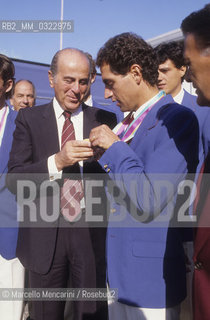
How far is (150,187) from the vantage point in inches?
57.6

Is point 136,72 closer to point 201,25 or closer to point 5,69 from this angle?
point 201,25

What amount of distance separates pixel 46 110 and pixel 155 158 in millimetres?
1052

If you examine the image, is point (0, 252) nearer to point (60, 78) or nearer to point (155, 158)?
point (60, 78)

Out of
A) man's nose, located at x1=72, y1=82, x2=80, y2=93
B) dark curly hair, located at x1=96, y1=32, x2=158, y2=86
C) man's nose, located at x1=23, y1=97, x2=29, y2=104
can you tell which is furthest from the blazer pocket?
man's nose, located at x1=23, y1=97, x2=29, y2=104

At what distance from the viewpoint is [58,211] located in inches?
82.4

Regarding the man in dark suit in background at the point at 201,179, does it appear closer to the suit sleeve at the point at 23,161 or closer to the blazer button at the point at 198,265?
the blazer button at the point at 198,265

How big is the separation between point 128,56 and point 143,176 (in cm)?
71

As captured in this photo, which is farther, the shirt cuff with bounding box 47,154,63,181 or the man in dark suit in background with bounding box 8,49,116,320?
the man in dark suit in background with bounding box 8,49,116,320

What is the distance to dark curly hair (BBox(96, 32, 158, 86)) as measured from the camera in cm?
176

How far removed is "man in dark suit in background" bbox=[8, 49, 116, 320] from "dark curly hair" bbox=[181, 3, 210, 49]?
968mm

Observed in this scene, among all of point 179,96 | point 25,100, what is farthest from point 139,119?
point 25,100

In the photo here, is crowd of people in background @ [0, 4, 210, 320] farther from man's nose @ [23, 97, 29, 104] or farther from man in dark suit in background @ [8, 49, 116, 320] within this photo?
man's nose @ [23, 97, 29, 104]

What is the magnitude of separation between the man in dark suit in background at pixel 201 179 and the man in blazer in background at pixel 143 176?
18cm

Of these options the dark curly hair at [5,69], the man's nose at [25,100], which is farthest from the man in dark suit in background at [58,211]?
the man's nose at [25,100]
